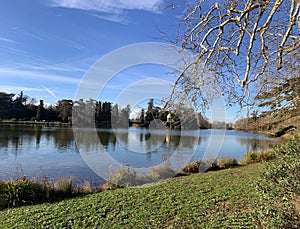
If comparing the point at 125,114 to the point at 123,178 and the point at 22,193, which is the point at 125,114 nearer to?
the point at 123,178

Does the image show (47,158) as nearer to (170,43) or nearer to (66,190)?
(66,190)


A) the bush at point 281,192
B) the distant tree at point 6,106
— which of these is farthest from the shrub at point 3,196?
the distant tree at point 6,106

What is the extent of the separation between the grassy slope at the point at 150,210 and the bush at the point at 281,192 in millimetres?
718

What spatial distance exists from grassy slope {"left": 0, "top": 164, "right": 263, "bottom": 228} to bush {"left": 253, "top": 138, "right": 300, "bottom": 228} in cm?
72

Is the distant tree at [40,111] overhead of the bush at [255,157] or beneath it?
overhead

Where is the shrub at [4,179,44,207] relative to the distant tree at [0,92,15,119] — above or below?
below

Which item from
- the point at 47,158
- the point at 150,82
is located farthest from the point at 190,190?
the point at 47,158

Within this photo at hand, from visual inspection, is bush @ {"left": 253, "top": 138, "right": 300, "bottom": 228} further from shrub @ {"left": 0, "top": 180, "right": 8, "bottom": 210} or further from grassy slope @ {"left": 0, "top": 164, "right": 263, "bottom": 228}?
shrub @ {"left": 0, "top": 180, "right": 8, "bottom": 210}

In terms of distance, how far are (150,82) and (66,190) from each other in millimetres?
3716

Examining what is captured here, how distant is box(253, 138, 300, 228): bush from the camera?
235 cm

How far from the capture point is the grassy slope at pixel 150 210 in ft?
13.3

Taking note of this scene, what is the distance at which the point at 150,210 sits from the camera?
15.4ft

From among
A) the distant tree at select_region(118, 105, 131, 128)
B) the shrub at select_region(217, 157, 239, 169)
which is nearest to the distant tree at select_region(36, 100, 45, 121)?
the distant tree at select_region(118, 105, 131, 128)

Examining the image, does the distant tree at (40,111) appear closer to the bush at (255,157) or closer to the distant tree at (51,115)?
the distant tree at (51,115)
